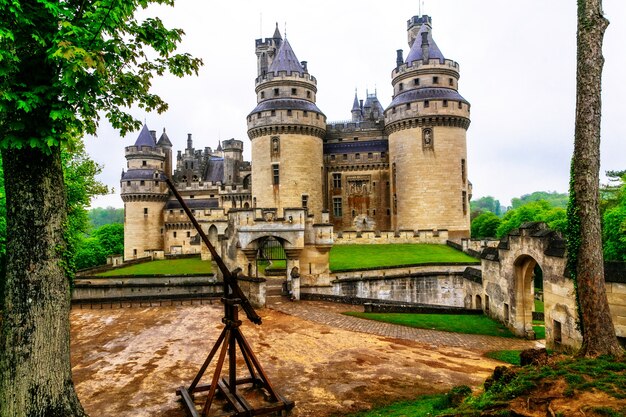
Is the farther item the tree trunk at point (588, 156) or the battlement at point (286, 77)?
the battlement at point (286, 77)

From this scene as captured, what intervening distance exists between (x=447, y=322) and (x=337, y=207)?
98.0ft

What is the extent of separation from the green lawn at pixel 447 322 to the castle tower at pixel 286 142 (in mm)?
24468

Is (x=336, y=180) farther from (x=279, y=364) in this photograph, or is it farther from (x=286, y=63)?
(x=279, y=364)

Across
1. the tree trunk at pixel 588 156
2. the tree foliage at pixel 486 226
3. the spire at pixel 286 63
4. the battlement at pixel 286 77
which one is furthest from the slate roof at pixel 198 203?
the tree trunk at pixel 588 156

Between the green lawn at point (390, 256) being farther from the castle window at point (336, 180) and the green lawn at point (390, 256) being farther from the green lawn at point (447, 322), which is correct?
the castle window at point (336, 180)

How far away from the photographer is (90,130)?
725cm

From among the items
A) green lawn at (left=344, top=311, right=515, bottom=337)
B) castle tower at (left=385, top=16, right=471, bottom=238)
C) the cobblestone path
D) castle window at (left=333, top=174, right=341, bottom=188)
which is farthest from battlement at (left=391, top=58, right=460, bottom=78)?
the cobblestone path

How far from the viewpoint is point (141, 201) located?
49312mm

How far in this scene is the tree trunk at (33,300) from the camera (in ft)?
19.4

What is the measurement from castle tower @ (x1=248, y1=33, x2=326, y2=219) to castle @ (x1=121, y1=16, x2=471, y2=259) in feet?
0.33

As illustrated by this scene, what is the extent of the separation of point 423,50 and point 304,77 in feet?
40.2

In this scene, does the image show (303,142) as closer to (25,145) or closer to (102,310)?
(102,310)

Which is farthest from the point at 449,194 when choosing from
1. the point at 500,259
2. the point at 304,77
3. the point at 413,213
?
the point at 500,259

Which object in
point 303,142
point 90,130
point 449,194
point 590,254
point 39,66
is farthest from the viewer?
point 303,142
